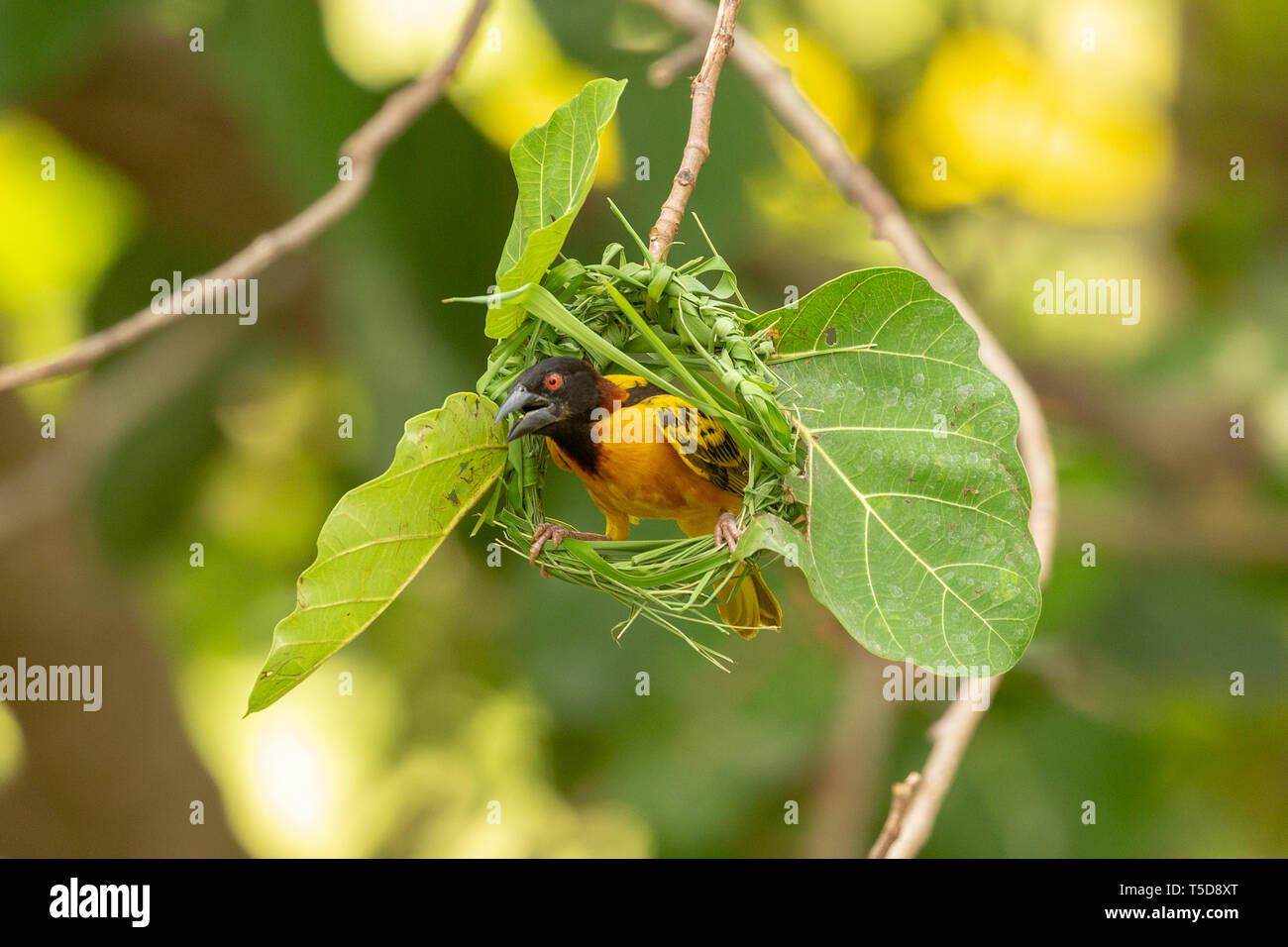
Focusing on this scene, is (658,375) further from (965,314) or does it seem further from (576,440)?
(965,314)

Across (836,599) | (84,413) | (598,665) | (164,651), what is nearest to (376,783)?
(164,651)

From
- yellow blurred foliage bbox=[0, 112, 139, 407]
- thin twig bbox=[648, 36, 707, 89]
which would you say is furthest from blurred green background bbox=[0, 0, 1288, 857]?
thin twig bbox=[648, 36, 707, 89]

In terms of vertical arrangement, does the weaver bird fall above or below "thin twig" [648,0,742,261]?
Answer: below

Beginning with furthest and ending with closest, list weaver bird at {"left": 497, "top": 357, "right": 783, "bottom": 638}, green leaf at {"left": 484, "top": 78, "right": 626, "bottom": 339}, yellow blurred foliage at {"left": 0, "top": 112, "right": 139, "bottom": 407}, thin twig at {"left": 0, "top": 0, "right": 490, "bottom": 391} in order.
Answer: yellow blurred foliage at {"left": 0, "top": 112, "right": 139, "bottom": 407}
thin twig at {"left": 0, "top": 0, "right": 490, "bottom": 391}
weaver bird at {"left": 497, "top": 357, "right": 783, "bottom": 638}
green leaf at {"left": 484, "top": 78, "right": 626, "bottom": 339}

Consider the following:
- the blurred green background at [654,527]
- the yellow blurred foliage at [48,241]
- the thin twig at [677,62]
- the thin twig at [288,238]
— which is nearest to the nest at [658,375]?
the thin twig at [288,238]

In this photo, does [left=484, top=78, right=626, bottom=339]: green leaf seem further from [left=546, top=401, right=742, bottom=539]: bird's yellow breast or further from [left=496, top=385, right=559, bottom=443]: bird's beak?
[left=546, top=401, right=742, bottom=539]: bird's yellow breast

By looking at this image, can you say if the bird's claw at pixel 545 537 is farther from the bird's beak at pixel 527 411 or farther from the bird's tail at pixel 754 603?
the bird's tail at pixel 754 603
